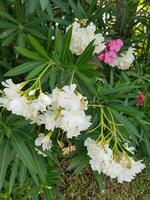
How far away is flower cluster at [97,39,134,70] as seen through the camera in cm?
274

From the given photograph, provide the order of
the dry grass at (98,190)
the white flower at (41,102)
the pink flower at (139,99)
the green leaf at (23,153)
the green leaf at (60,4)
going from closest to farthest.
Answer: the white flower at (41,102) < the green leaf at (23,153) < the green leaf at (60,4) < the pink flower at (139,99) < the dry grass at (98,190)

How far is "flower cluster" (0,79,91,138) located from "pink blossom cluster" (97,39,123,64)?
3.48ft

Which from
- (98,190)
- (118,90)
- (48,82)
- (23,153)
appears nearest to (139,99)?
(118,90)

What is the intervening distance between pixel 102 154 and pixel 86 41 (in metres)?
0.60

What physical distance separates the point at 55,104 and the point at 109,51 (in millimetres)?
1100

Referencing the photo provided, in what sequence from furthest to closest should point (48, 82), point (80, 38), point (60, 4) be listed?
point (60, 4) → point (80, 38) → point (48, 82)

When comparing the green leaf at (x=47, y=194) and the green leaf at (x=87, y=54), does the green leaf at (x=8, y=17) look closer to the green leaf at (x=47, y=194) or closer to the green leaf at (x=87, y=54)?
the green leaf at (x=87, y=54)

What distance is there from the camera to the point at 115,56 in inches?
110

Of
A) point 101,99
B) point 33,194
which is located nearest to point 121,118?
point 101,99

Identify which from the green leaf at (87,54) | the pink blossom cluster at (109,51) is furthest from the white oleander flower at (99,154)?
the pink blossom cluster at (109,51)

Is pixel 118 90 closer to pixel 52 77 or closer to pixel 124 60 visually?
Answer: pixel 52 77

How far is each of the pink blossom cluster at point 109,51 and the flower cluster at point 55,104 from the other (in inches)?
41.7

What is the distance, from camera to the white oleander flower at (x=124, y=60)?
2898mm

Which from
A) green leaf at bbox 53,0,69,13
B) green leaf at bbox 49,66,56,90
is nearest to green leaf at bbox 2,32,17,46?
green leaf at bbox 53,0,69,13
